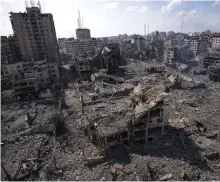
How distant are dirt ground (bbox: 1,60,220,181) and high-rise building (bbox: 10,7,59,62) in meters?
36.4

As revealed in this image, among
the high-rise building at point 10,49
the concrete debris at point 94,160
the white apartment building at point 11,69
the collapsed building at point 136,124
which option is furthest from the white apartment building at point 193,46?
the concrete debris at point 94,160

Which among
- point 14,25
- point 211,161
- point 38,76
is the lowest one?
point 211,161

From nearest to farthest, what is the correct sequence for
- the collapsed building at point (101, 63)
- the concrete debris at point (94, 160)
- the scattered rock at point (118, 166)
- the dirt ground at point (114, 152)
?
the dirt ground at point (114, 152) < the scattered rock at point (118, 166) < the concrete debris at point (94, 160) < the collapsed building at point (101, 63)

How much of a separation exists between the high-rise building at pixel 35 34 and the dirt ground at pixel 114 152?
119 feet

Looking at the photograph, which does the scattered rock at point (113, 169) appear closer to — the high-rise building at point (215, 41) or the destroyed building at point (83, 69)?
the destroyed building at point (83, 69)

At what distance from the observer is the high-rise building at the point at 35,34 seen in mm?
57134

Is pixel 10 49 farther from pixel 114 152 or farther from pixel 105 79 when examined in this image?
pixel 114 152

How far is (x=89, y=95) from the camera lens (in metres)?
38.0

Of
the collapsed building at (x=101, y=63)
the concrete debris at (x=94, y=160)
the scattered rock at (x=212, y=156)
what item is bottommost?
the scattered rock at (x=212, y=156)

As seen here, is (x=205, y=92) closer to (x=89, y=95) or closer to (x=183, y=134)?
(x=183, y=134)

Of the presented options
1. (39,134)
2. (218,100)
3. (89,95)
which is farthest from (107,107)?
(218,100)

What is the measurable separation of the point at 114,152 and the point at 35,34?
5424cm

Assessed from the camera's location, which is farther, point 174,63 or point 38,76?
point 174,63

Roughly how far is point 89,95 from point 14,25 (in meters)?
38.2
